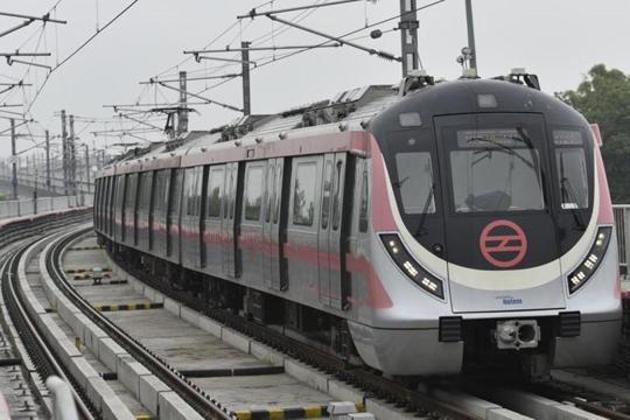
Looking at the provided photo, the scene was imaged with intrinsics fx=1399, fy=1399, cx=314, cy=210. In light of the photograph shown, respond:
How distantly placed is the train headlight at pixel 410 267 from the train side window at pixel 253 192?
5565 millimetres

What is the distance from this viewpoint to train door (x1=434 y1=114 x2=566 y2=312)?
12.3m

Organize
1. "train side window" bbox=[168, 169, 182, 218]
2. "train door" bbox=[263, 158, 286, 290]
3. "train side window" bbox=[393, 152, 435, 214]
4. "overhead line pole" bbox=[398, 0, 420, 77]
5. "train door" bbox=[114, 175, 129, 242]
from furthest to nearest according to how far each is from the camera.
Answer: "train door" bbox=[114, 175, 129, 242]
"train side window" bbox=[168, 169, 182, 218]
"overhead line pole" bbox=[398, 0, 420, 77]
"train door" bbox=[263, 158, 286, 290]
"train side window" bbox=[393, 152, 435, 214]

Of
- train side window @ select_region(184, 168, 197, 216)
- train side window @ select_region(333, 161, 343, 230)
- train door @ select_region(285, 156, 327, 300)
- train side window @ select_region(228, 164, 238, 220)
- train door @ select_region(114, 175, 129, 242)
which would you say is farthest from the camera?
train door @ select_region(114, 175, 129, 242)

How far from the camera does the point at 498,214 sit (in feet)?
41.2

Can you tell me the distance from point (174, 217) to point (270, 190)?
8.58 meters

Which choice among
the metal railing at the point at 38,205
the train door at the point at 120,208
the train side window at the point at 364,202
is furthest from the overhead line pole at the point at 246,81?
the metal railing at the point at 38,205

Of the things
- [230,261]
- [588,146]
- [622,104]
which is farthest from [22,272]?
[622,104]

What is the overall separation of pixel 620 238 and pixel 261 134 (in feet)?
16.7

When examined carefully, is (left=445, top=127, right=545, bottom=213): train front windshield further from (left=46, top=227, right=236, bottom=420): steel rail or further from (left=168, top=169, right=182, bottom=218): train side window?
(left=168, top=169, right=182, bottom=218): train side window

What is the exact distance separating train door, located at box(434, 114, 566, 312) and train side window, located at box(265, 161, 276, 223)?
15.4ft

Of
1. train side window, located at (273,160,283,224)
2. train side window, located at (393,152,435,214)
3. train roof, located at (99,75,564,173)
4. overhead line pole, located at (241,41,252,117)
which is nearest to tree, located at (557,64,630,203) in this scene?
overhead line pole, located at (241,41,252,117)

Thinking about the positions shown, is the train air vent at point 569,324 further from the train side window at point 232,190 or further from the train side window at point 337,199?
the train side window at point 232,190

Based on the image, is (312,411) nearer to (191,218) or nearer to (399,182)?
(399,182)

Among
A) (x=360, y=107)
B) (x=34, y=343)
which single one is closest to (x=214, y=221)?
(x=34, y=343)
